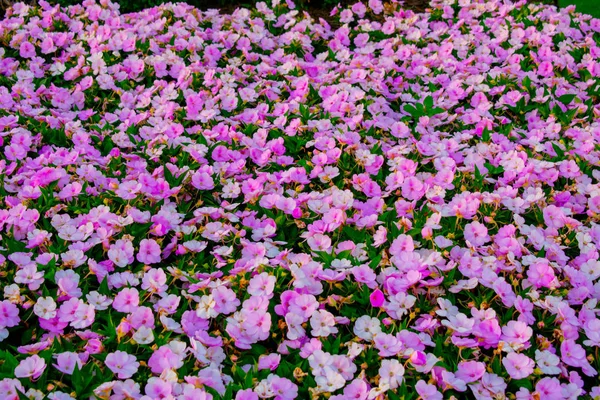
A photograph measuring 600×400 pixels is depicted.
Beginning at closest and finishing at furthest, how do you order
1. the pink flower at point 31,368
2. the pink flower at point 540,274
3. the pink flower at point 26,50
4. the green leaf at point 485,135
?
1. the pink flower at point 31,368
2. the pink flower at point 540,274
3. the green leaf at point 485,135
4. the pink flower at point 26,50

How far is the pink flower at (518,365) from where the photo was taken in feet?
→ 7.08

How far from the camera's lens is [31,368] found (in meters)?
2.06

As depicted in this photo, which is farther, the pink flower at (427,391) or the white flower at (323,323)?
the white flower at (323,323)

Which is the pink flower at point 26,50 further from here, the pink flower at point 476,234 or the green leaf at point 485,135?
the pink flower at point 476,234

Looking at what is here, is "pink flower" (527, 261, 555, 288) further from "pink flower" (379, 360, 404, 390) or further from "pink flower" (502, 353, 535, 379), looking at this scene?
"pink flower" (379, 360, 404, 390)

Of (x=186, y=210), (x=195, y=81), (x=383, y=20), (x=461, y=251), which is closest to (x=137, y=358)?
(x=186, y=210)

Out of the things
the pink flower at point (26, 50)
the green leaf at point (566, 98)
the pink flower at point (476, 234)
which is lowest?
the pink flower at point (26, 50)

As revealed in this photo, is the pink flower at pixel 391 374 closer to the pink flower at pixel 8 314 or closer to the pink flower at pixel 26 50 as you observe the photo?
the pink flower at pixel 8 314

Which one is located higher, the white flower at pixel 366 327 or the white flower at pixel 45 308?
the white flower at pixel 366 327

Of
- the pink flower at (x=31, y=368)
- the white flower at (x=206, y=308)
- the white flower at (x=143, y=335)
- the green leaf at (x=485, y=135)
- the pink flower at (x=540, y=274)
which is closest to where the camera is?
the pink flower at (x=31, y=368)

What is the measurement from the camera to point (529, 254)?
2711 millimetres

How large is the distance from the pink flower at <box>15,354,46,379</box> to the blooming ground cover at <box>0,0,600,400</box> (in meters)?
0.01

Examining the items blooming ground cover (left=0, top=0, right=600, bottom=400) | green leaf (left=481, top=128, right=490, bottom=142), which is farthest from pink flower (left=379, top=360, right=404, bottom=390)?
green leaf (left=481, top=128, right=490, bottom=142)

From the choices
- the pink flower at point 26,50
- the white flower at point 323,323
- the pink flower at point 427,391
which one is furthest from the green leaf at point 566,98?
the pink flower at point 26,50
